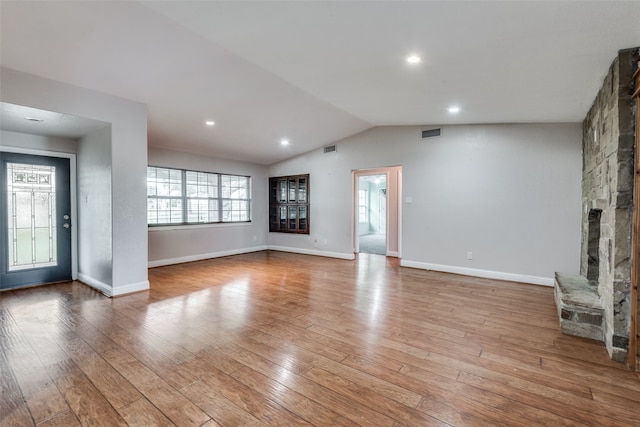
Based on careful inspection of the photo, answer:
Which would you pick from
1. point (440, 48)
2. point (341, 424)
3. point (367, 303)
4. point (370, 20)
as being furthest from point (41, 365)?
point (440, 48)

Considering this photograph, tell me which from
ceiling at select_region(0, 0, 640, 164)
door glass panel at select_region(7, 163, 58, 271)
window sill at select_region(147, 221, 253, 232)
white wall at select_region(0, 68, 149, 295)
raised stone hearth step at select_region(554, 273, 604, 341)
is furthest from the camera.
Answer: window sill at select_region(147, 221, 253, 232)

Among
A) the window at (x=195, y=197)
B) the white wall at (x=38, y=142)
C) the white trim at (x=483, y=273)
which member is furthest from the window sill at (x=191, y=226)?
the white trim at (x=483, y=273)

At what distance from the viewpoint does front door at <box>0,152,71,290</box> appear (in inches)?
161

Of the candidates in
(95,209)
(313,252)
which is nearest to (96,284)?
(95,209)

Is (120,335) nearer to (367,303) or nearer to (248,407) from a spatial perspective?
(248,407)

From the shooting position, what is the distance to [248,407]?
175 centimetres

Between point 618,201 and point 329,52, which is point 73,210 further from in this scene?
point 618,201

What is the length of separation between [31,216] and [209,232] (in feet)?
9.74

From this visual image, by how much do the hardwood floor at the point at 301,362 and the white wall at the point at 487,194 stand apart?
35.5 inches

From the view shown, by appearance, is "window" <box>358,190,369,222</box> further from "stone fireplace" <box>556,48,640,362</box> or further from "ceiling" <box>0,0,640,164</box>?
"stone fireplace" <box>556,48,640,362</box>

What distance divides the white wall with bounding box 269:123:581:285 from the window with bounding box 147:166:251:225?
288cm

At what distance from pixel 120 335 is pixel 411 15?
3.66 meters

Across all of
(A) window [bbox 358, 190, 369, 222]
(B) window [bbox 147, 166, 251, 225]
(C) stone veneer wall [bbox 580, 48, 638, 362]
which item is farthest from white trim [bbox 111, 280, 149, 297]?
(A) window [bbox 358, 190, 369, 222]

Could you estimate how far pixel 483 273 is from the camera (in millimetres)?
4934
